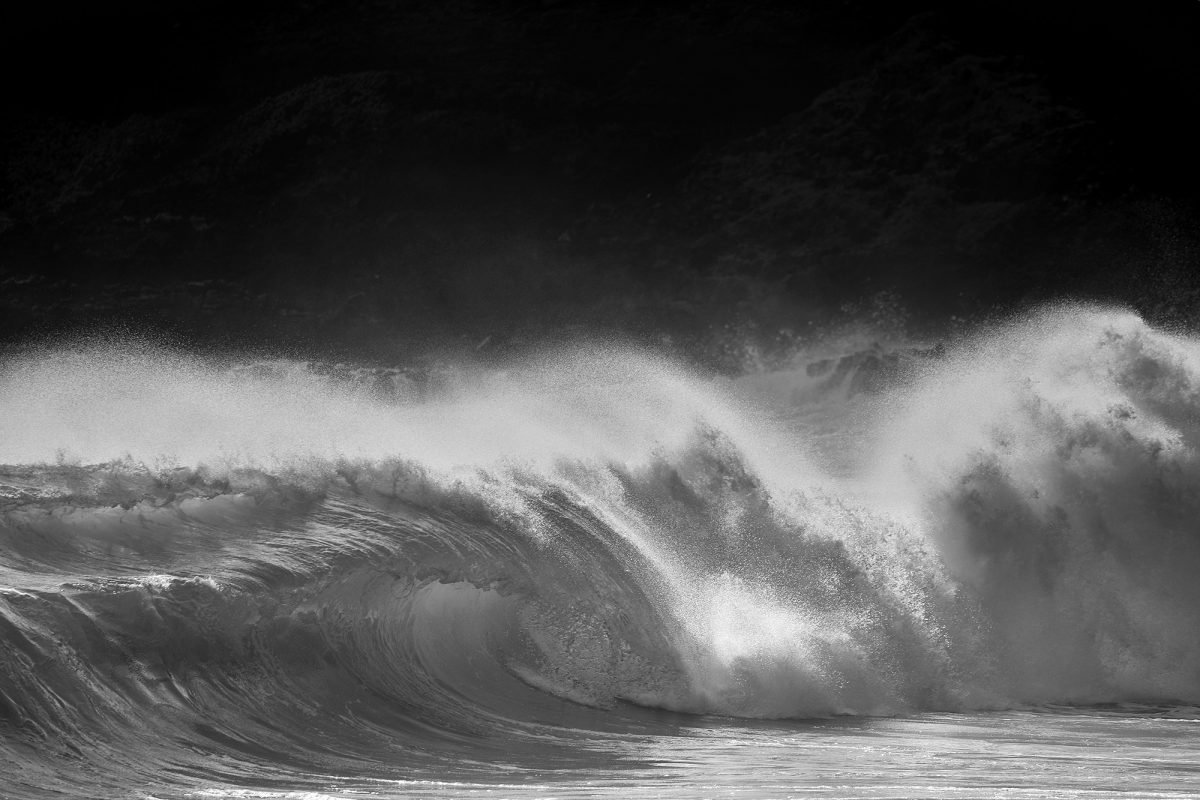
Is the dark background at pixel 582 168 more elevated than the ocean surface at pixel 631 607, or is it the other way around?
the dark background at pixel 582 168

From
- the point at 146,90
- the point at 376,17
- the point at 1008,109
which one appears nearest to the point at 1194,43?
the point at 1008,109

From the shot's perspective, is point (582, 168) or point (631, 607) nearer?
point (631, 607)

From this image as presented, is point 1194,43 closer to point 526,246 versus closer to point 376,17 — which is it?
point 526,246

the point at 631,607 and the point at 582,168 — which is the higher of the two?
the point at 582,168

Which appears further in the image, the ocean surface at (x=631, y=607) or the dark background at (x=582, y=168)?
the dark background at (x=582, y=168)

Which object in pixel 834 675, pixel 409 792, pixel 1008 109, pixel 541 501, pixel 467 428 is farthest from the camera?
pixel 1008 109
